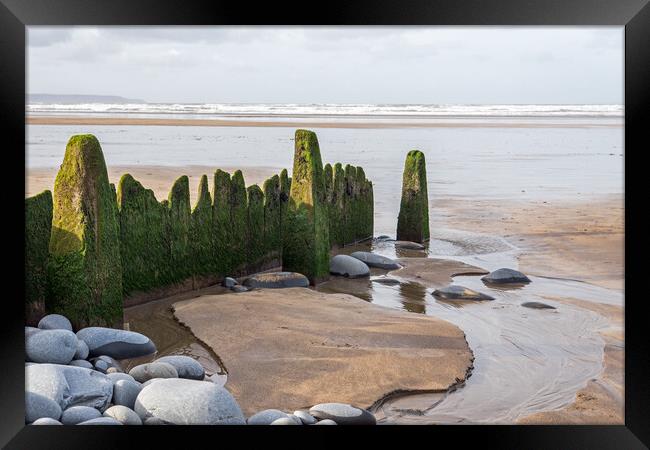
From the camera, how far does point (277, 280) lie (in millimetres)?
10680

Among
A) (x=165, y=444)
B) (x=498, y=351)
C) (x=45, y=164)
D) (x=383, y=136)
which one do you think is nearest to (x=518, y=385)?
(x=498, y=351)

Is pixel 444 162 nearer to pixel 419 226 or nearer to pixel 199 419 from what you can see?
pixel 419 226

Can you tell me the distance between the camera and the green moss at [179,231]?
10094mm

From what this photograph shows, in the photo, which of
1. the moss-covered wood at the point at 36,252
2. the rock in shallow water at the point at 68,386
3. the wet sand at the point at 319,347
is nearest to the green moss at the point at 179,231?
the wet sand at the point at 319,347

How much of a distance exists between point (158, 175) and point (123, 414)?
19.9 metres

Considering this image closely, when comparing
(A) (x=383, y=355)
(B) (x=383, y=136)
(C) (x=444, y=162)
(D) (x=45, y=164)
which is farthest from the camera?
(B) (x=383, y=136)

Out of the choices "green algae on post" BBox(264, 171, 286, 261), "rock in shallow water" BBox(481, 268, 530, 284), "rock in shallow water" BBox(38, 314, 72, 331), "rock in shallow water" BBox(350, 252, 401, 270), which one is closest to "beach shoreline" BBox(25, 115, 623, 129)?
"rock in shallow water" BBox(350, 252, 401, 270)

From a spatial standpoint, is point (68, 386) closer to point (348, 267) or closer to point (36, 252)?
point (36, 252)

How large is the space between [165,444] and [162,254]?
215 inches

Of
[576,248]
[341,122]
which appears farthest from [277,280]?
[341,122]

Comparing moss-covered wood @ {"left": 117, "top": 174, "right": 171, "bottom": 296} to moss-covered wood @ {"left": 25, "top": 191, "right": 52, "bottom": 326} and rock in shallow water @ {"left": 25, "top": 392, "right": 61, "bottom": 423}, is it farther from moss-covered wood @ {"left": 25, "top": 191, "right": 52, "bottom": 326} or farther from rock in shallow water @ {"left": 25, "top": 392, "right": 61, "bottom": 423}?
rock in shallow water @ {"left": 25, "top": 392, "right": 61, "bottom": 423}

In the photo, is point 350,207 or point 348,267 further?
point 350,207

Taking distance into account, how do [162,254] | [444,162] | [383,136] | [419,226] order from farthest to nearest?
1. [383,136]
2. [444,162]
3. [419,226]
4. [162,254]

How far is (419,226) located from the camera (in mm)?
14938
